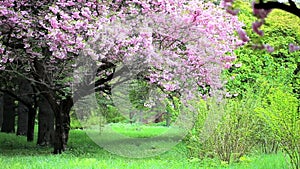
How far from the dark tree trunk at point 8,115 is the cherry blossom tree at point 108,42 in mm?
6605

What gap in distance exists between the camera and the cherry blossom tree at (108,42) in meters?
8.06

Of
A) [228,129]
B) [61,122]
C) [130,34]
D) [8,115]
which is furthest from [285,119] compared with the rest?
[8,115]

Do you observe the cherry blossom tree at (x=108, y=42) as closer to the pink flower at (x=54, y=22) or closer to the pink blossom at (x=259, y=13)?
the pink flower at (x=54, y=22)

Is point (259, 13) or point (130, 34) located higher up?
point (130, 34)

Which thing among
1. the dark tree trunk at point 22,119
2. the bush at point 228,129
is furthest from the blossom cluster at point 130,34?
the dark tree trunk at point 22,119

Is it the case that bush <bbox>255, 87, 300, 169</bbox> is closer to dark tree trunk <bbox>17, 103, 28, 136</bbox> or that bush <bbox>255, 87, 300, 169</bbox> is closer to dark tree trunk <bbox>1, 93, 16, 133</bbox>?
dark tree trunk <bbox>17, 103, 28, 136</bbox>

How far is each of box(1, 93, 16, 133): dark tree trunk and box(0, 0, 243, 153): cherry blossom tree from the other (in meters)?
6.61

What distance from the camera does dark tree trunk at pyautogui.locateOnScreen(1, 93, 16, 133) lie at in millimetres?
16869

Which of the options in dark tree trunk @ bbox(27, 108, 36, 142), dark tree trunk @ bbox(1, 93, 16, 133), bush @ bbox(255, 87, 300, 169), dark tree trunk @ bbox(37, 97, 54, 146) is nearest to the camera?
bush @ bbox(255, 87, 300, 169)

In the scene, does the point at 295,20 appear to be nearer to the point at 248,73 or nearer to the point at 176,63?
the point at 248,73

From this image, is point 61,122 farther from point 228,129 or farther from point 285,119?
point 285,119

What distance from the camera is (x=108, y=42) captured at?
830 centimetres

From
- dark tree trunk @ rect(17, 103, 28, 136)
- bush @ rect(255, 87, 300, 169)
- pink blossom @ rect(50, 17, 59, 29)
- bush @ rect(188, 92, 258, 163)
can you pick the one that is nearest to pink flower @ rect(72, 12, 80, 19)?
pink blossom @ rect(50, 17, 59, 29)

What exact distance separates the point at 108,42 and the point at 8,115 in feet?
33.6
